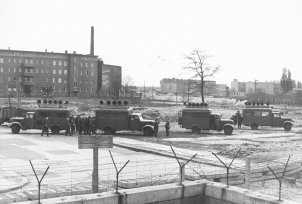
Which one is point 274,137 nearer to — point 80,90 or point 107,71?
point 80,90

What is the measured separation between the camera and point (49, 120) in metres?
30.9

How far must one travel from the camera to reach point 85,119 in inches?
1234

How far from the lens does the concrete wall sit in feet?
29.4

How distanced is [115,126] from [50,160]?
12.0m

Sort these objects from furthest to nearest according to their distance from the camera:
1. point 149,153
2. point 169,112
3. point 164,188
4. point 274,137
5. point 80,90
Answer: point 80,90 → point 169,112 → point 274,137 → point 149,153 → point 164,188

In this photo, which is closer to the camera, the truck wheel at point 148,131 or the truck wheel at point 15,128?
the truck wheel at point 148,131

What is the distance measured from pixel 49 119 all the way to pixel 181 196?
22.2 metres

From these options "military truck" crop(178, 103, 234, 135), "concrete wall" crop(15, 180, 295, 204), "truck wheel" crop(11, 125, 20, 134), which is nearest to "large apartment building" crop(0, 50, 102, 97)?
"truck wheel" crop(11, 125, 20, 134)

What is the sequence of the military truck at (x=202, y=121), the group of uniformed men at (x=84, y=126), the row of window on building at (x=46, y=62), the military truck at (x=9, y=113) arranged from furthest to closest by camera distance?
the row of window on building at (x=46, y=62)
the military truck at (x=9, y=113)
the military truck at (x=202, y=121)
the group of uniformed men at (x=84, y=126)

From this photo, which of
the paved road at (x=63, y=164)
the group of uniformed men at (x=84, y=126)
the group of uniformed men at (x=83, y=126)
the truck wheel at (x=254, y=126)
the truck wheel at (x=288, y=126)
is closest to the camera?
the paved road at (x=63, y=164)

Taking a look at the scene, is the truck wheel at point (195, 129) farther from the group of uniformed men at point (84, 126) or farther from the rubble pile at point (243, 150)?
the rubble pile at point (243, 150)

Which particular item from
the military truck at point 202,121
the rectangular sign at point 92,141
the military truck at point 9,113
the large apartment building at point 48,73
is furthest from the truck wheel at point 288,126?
the large apartment building at point 48,73

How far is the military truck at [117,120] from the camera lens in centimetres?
3100

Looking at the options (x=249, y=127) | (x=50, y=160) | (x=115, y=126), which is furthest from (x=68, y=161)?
(x=249, y=127)
